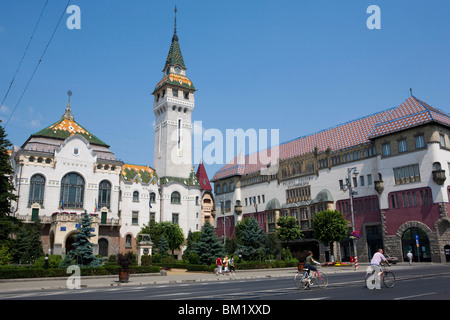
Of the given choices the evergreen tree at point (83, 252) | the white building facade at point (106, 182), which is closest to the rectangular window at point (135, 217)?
the white building facade at point (106, 182)

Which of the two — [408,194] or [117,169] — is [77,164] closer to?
[117,169]

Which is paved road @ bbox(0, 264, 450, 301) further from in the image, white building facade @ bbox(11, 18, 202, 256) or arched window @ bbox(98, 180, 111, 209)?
arched window @ bbox(98, 180, 111, 209)

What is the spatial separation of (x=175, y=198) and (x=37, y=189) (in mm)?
25273

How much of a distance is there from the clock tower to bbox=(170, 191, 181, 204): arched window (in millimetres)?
4189

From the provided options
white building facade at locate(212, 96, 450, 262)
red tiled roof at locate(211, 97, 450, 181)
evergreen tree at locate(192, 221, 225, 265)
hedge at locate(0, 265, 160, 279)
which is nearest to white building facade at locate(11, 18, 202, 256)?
red tiled roof at locate(211, 97, 450, 181)

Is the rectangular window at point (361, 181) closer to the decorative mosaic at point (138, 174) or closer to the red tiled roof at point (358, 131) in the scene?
the red tiled roof at point (358, 131)

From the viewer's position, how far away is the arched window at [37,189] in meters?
54.4

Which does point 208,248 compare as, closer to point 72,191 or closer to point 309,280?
point 309,280

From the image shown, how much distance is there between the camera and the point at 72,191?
58156 mm

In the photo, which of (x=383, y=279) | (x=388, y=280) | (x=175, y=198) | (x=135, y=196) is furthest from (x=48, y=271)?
(x=175, y=198)

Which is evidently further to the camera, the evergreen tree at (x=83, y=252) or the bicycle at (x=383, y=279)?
the evergreen tree at (x=83, y=252)

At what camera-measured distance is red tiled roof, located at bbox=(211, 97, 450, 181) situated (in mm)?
50628

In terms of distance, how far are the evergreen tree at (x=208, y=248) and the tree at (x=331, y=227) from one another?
16.6 m
